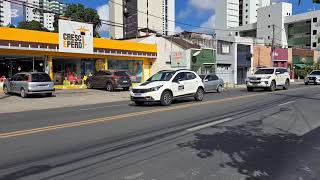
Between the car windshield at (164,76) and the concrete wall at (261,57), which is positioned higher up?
the concrete wall at (261,57)

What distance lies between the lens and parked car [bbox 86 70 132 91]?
33.3 meters

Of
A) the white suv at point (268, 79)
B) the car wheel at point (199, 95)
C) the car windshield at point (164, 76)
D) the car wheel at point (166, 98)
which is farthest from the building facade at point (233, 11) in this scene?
the car wheel at point (166, 98)

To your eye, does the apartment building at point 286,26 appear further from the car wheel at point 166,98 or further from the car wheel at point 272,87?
the car wheel at point 166,98

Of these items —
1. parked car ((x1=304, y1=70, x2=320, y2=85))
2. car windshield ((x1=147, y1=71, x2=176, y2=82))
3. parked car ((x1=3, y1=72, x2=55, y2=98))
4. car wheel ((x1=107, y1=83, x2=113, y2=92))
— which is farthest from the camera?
parked car ((x1=304, y1=70, x2=320, y2=85))

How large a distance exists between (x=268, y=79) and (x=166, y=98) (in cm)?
1380

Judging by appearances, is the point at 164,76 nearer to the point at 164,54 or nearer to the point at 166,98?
the point at 166,98

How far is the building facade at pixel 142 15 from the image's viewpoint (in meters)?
44.2

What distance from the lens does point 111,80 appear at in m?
33.4

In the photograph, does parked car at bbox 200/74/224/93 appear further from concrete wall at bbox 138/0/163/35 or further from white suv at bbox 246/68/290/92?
concrete wall at bbox 138/0/163/35

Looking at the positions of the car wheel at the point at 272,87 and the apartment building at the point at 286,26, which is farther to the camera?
the apartment building at the point at 286,26

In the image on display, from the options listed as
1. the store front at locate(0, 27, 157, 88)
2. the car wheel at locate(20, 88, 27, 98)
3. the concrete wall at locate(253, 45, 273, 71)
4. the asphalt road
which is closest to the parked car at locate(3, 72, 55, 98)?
the car wheel at locate(20, 88, 27, 98)

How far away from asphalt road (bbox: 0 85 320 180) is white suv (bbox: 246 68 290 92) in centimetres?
1651

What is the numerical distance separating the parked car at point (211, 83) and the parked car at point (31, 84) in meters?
11.4

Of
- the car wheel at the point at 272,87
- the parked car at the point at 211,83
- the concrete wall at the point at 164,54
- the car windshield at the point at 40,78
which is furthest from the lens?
the concrete wall at the point at 164,54
